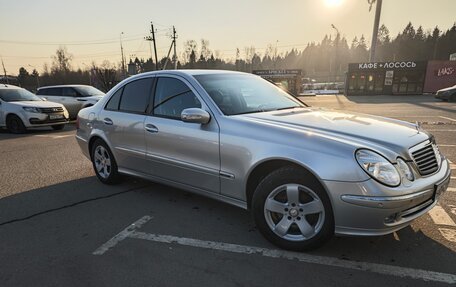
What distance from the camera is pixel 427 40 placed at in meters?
83.6

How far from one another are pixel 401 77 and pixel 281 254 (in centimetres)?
3489

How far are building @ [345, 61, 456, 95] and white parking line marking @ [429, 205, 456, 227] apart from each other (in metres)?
32.5

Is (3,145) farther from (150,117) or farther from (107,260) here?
(107,260)

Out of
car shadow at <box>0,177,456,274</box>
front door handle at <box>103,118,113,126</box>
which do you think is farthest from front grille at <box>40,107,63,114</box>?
front door handle at <box>103,118,113,126</box>

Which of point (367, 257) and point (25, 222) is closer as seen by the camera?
point (367, 257)

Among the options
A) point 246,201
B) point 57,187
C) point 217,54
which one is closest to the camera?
point 246,201

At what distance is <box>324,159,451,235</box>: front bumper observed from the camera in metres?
2.66

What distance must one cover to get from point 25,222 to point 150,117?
1873mm

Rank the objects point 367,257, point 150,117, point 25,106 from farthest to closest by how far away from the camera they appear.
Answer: point 25,106 → point 150,117 → point 367,257

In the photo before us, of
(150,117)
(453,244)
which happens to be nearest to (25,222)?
(150,117)

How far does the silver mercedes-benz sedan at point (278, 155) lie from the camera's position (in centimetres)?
275

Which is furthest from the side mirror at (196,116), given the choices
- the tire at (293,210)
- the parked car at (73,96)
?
the parked car at (73,96)

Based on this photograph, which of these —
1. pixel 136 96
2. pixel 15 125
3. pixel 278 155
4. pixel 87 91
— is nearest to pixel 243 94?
pixel 278 155

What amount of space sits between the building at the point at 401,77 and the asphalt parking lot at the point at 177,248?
3153cm
